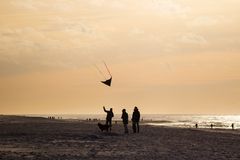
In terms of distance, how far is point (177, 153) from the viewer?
2181 cm

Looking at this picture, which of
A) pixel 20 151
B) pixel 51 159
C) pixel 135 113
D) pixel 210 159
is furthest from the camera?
pixel 135 113

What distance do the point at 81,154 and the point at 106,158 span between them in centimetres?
165

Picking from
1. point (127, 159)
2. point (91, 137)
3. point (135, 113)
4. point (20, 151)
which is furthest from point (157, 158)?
point (135, 113)

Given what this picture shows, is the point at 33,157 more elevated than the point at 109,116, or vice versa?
the point at 109,116

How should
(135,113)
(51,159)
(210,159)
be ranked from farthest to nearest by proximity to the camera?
1. (135,113)
2. (210,159)
3. (51,159)

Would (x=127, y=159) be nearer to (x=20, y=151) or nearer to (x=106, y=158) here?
(x=106, y=158)

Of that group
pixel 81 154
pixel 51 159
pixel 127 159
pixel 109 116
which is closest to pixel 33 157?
pixel 51 159

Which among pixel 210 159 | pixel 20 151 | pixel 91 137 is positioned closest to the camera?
pixel 210 159

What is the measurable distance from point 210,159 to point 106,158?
438 centimetres

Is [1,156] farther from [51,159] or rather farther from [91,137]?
[91,137]

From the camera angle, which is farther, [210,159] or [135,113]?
[135,113]

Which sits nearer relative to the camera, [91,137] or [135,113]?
[91,137]

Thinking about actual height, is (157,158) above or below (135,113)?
below

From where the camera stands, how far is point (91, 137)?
31812 mm
